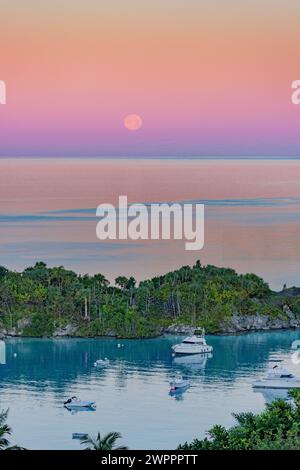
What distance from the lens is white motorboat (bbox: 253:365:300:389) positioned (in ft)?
46.5

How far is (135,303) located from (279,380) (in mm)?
4225

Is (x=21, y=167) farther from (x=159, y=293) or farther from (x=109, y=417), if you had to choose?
(x=109, y=417)

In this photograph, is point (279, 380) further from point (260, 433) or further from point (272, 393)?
point (260, 433)

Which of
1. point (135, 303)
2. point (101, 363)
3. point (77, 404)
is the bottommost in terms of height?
point (77, 404)

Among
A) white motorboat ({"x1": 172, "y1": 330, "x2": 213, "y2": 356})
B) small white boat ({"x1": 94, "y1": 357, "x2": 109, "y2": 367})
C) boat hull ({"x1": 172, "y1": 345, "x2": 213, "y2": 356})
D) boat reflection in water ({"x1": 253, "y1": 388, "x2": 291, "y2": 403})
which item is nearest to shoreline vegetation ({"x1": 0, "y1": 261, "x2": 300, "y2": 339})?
white motorboat ({"x1": 172, "y1": 330, "x2": 213, "y2": 356})

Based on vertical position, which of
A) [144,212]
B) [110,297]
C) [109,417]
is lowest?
[109,417]

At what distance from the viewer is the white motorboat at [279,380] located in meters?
14.2

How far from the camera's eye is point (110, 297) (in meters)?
18.0

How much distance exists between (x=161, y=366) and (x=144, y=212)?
245cm

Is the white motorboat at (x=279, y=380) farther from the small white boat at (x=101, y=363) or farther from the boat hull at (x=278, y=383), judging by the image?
the small white boat at (x=101, y=363)

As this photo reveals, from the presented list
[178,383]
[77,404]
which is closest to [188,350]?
[178,383]

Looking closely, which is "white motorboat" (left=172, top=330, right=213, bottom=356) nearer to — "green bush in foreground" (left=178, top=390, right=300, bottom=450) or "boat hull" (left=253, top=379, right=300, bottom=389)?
"boat hull" (left=253, top=379, right=300, bottom=389)

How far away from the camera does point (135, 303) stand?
1808 centimetres
